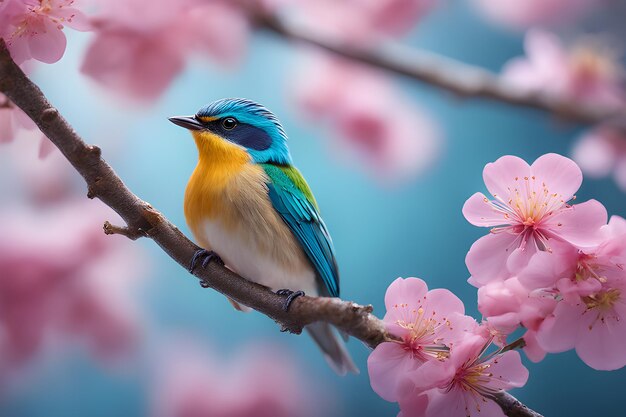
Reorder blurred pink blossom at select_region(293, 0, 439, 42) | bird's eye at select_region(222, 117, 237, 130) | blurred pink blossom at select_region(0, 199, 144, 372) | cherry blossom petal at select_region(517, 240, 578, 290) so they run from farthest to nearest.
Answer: blurred pink blossom at select_region(293, 0, 439, 42)
blurred pink blossom at select_region(0, 199, 144, 372)
bird's eye at select_region(222, 117, 237, 130)
cherry blossom petal at select_region(517, 240, 578, 290)

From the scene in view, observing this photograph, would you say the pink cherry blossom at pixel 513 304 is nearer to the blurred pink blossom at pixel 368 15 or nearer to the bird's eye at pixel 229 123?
the bird's eye at pixel 229 123

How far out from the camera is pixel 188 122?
44 centimetres

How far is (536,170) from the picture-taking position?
374mm

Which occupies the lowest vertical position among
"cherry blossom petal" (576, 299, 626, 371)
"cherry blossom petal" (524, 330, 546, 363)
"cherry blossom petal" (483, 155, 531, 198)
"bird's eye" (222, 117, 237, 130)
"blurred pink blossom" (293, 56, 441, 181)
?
"cherry blossom petal" (524, 330, 546, 363)

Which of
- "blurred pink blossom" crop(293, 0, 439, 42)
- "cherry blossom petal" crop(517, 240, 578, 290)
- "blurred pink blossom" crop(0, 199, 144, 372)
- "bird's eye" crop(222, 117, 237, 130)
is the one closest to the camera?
"cherry blossom petal" crop(517, 240, 578, 290)

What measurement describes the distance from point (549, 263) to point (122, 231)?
258mm

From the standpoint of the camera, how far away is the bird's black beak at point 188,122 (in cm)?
43

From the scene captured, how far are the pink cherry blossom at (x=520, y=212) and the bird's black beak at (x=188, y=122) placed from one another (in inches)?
7.5

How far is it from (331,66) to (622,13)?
0.52 metres

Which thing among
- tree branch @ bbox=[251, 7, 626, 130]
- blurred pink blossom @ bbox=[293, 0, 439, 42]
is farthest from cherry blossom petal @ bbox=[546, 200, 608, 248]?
blurred pink blossom @ bbox=[293, 0, 439, 42]

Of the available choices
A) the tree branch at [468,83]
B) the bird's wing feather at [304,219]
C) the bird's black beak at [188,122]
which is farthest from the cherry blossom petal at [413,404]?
the tree branch at [468,83]

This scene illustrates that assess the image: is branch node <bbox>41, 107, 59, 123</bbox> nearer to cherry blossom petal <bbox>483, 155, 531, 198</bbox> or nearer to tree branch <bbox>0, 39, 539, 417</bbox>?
tree branch <bbox>0, 39, 539, 417</bbox>

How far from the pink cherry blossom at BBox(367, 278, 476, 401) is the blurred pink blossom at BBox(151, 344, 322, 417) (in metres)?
0.58

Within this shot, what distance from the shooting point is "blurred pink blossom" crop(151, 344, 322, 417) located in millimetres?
944
